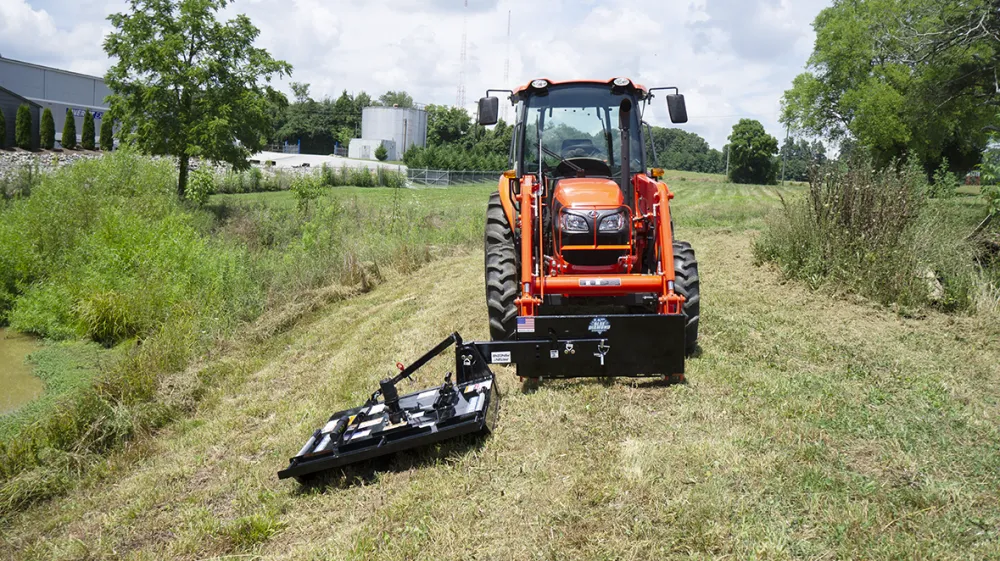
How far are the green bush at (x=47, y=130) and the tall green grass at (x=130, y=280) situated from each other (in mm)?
25177

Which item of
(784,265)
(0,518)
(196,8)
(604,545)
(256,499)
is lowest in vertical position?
(0,518)

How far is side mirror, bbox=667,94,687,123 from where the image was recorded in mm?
6520

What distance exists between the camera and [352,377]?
6.98m

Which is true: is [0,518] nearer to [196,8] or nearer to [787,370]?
[787,370]

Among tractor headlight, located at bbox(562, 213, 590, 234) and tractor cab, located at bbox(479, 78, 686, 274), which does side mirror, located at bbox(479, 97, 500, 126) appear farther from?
tractor headlight, located at bbox(562, 213, 590, 234)

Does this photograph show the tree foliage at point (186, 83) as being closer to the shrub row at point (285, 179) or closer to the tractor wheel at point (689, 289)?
the shrub row at point (285, 179)

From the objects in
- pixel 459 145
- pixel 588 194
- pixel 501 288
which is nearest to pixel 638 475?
pixel 501 288

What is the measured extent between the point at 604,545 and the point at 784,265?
7.37 meters

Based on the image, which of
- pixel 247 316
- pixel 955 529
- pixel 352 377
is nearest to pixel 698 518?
pixel 955 529

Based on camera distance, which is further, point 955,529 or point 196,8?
point 196,8

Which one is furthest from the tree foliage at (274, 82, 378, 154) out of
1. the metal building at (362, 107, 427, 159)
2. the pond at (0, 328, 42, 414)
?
the pond at (0, 328, 42, 414)

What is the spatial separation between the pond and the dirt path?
11.9 ft

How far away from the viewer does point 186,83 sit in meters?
22.8

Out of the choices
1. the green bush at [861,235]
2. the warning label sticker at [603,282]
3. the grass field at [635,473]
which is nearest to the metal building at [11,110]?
the grass field at [635,473]
